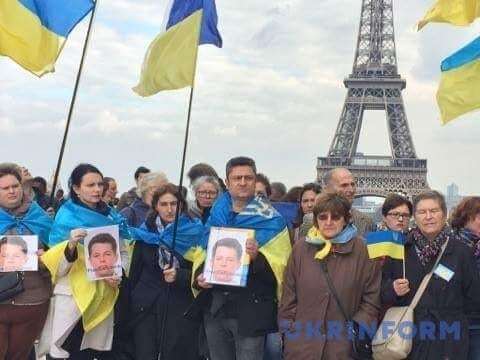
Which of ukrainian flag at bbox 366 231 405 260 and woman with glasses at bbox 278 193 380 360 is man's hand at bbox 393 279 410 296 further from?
ukrainian flag at bbox 366 231 405 260

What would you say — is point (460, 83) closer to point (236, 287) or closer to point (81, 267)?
point (236, 287)

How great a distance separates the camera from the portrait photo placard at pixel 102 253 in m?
6.19

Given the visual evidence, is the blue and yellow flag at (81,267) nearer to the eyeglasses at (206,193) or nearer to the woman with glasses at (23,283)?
the woman with glasses at (23,283)

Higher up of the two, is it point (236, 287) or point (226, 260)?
point (226, 260)

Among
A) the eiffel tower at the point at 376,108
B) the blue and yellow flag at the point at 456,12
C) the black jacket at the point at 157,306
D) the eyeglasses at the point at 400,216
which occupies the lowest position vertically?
the black jacket at the point at 157,306

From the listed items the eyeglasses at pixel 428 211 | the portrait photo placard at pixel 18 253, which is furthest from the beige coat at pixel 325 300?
the portrait photo placard at pixel 18 253

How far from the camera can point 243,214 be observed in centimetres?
612

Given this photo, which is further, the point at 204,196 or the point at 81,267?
the point at 204,196

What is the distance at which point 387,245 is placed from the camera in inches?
229

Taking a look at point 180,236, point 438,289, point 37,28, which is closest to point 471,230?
point 438,289

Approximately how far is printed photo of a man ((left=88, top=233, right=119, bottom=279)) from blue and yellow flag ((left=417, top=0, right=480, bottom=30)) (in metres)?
3.44

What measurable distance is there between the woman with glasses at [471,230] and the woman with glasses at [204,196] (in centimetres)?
224

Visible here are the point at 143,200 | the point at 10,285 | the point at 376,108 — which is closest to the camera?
the point at 10,285

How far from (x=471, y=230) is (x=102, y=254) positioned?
309 centimetres
